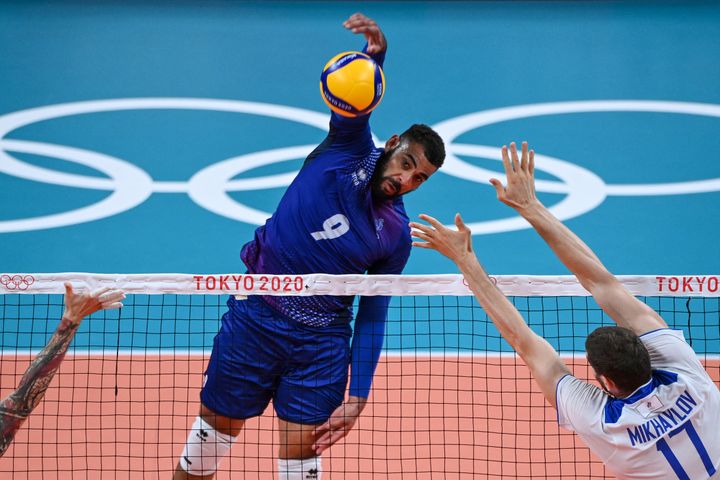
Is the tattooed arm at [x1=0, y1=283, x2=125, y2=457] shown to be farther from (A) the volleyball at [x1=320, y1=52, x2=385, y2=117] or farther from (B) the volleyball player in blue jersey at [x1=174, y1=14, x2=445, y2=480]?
(A) the volleyball at [x1=320, y1=52, x2=385, y2=117]

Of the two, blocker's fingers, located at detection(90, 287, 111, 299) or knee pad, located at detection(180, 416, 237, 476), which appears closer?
blocker's fingers, located at detection(90, 287, 111, 299)

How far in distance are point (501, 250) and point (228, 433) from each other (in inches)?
260

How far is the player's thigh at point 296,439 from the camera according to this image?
6.75 metres

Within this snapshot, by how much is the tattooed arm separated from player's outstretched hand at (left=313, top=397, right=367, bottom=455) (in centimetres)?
203

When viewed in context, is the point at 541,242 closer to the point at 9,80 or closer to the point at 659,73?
the point at 659,73

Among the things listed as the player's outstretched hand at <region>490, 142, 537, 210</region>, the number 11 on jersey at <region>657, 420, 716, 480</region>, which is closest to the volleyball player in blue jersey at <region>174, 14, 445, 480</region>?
the player's outstretched hand at <region>490, 142, 537, 210</region>

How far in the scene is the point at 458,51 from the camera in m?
17.4

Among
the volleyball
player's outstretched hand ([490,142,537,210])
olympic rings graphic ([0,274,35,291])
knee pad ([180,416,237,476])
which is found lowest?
knee pad ([180,416,237,476])

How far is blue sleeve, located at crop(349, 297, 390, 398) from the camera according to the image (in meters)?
6.94

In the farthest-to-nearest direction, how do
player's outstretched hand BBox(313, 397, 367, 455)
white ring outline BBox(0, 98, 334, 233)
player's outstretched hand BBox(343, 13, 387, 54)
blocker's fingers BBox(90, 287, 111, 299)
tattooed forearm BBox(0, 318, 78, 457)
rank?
white ring outline BBox(0, 98, 334, 233) → player's outstretched hand BBox(343, 13, 387, 54) → player's outstretched hand BBox(313, 397, 367, 455) → blocker's fingers BBox(90, 287, 111, 299) → tattooed forearm BBox(0, 318, 78, 457)

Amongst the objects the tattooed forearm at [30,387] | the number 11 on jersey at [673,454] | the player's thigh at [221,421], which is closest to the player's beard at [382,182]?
the player's thigh at [221,421]

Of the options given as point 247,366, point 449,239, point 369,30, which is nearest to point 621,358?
point 449,239

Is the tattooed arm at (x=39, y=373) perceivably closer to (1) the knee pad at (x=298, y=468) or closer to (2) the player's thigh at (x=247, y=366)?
(2) the player's thigh at (x=247, y=366)

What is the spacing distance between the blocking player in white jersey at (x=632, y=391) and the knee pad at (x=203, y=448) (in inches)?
101
